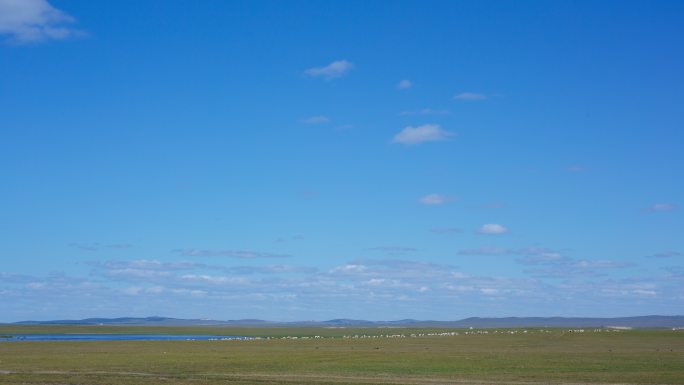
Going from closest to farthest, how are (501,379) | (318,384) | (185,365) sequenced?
(318,384) → (501,379) → (185,365)

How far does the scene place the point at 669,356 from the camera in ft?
205

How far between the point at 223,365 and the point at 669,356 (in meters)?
36.0

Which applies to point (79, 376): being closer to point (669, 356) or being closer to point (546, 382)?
point (546, 382)

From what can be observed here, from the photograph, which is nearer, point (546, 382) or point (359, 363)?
point (546, 382)

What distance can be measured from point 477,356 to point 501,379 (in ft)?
74.8

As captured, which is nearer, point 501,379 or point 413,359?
point 501,379

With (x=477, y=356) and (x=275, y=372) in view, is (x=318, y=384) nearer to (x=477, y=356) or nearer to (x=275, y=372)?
(x=275, y=372)

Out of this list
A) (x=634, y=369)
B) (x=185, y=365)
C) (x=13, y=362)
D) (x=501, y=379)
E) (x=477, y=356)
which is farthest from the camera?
(x=477, y=356)

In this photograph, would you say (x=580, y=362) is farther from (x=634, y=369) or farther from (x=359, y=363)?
(x=359, y=363)

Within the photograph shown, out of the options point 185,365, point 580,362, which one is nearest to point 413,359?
point 580,362

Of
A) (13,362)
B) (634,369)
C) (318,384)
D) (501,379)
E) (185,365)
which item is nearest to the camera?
(318,384)

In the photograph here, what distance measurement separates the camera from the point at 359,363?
58531 mm

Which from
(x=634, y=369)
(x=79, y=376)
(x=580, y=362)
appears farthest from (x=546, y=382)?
(x=79, y=376)

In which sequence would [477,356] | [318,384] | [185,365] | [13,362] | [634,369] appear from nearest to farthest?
[318,384], [634,369], [185,365], [13,362], [477,356]
